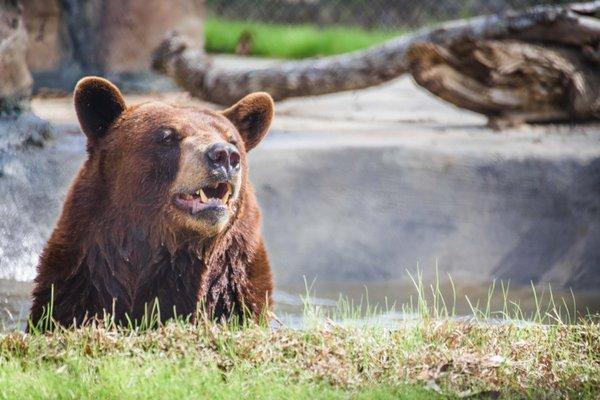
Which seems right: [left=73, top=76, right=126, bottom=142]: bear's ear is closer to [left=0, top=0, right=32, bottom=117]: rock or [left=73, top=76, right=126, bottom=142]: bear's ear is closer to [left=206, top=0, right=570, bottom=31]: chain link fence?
[left=0, top=0, right=32, bottom=117]: rock

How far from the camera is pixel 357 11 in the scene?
16969 mm

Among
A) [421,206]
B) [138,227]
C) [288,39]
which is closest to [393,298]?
[421,206]

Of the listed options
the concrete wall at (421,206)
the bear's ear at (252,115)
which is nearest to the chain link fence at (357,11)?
the concrete wall at (421,206)

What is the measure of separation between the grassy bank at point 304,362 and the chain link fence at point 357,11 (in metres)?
12.2

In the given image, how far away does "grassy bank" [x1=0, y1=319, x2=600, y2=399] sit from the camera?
3555 millimetres

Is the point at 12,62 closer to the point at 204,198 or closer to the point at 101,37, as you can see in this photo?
the point at 204,198

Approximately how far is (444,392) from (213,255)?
1111mm

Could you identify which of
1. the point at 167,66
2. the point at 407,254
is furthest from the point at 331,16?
the point at 407,254

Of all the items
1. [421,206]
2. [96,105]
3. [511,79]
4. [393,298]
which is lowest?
[393,298]

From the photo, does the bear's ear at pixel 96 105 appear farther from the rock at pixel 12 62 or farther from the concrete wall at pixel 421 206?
the rock at pixel 12 62

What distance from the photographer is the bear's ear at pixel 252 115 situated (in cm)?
449

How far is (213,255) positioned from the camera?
431cm

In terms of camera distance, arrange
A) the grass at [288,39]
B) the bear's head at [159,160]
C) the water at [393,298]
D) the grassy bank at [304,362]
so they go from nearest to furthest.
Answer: the grassy bank at [304,362] → the bear's head at [159,160] → the water at [393,298] → the grass at [288,39]

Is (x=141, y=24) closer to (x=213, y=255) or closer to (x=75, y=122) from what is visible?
(x=75, y=122)
